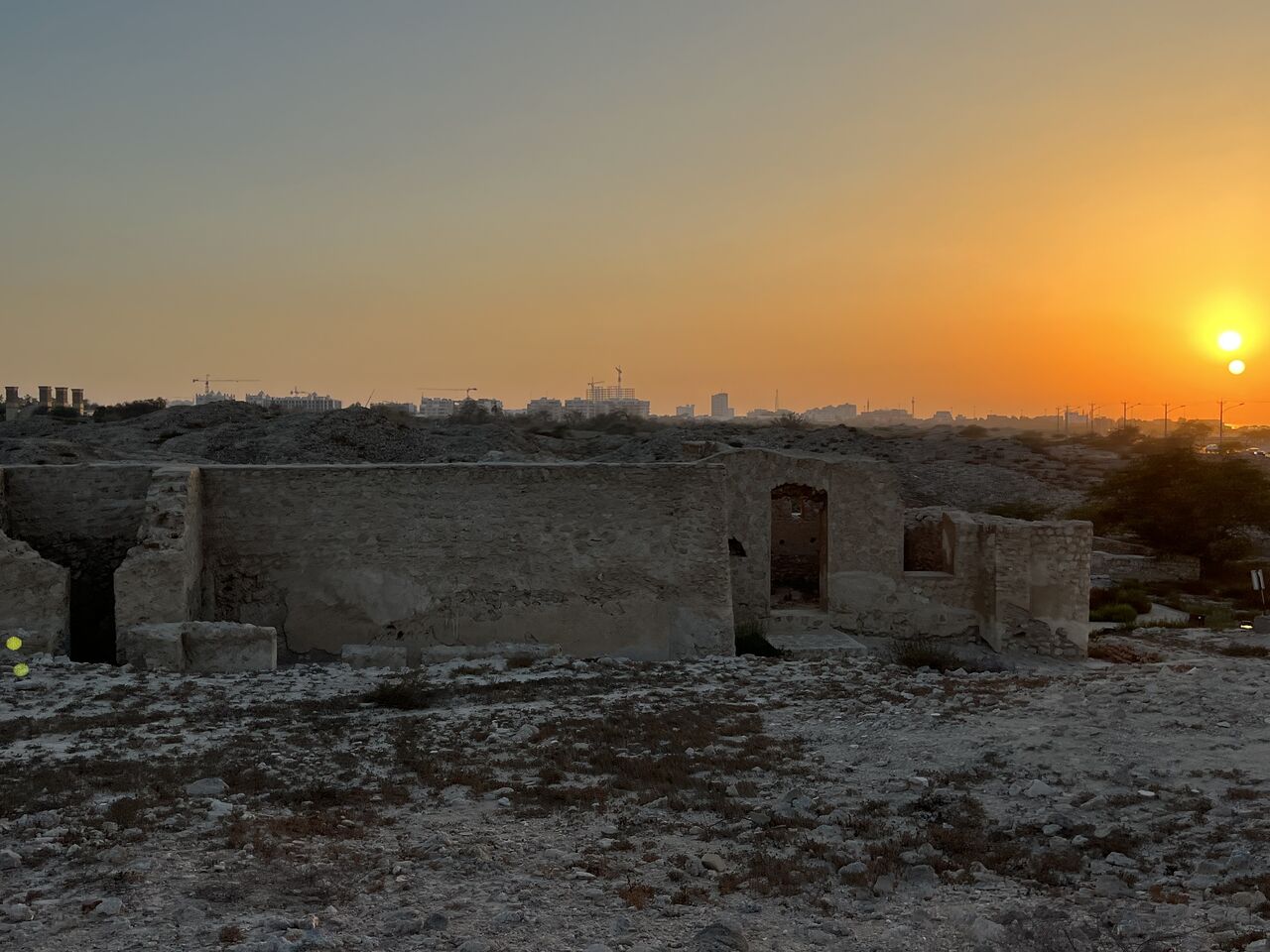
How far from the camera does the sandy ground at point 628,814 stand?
4.75 m

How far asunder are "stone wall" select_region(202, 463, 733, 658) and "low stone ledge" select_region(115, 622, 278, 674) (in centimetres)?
154

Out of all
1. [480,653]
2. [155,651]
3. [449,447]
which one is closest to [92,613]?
[155,651]

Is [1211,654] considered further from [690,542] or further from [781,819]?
[781,819]

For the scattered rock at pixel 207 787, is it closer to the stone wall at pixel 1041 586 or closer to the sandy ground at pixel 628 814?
the sandy ground at pixel 628 814

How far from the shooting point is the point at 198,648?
33.8 ft

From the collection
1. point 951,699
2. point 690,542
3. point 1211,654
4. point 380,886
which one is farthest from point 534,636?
point 1211,654

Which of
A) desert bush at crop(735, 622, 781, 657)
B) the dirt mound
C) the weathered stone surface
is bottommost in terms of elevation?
desert bush at crop(735, 622, 781, 657)

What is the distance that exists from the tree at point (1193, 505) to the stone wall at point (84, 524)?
24042 millimetres

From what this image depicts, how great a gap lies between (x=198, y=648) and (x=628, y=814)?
592 centimetres

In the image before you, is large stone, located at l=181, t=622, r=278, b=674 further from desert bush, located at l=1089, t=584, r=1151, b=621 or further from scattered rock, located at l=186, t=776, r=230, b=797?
desert bush, located at l=1089, t=584, r=1151, b=621

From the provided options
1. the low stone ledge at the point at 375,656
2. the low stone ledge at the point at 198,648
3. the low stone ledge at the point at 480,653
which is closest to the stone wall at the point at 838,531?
the low stone ledge at the point at 480,653

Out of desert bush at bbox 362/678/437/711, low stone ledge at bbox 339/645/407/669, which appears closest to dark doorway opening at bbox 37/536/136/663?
low stone ledge at bbox 339/645/407/669

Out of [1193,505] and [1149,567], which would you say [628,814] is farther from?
[1193,505]

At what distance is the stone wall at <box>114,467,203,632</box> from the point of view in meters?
10.5
